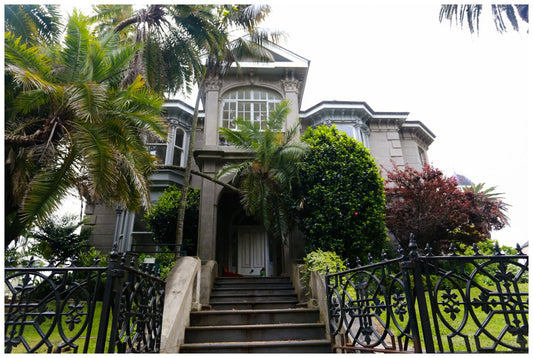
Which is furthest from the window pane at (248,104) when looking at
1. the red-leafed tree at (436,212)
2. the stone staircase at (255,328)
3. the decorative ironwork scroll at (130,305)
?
the decorative ironwork scroll at (130,305)

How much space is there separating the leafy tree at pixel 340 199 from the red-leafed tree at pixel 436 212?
3.07 meters

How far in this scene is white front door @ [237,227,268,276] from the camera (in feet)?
44.8

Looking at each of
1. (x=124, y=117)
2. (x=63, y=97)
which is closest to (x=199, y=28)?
(x=124, y=117)

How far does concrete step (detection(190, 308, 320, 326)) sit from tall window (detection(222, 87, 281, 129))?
796cm

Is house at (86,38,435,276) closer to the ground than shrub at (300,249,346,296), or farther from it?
farther from it

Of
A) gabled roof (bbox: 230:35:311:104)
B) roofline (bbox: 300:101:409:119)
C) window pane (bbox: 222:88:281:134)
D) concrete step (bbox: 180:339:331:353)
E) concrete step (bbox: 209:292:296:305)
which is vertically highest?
gabled roof (bbox: 230:35:311:104)

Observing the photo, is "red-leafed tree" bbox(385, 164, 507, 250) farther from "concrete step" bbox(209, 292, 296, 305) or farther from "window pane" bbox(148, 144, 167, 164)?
"window pane" bbox(148, 144, 167, 164)

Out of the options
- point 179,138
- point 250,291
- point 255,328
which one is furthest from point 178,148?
point 255,328

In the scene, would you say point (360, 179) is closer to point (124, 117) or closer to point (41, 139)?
point (124, 117)

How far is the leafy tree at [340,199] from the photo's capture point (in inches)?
353

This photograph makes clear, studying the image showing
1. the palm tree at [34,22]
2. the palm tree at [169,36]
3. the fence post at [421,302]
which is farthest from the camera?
the palm tree at [169,36]

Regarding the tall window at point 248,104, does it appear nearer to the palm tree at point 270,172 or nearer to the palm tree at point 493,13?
the palm tree at point 270,172

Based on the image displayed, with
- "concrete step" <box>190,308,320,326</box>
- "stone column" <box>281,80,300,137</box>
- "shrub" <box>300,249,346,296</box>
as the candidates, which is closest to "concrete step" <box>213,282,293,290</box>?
"shrub" <box>300,249,346,296</box>

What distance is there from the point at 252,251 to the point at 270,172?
17.7ft
